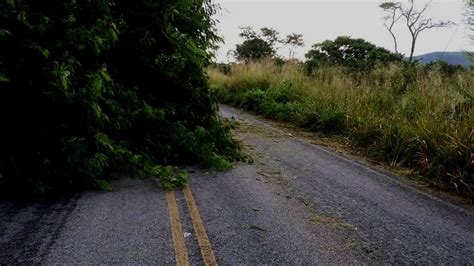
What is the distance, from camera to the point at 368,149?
838cm

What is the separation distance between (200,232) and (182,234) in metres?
0.17

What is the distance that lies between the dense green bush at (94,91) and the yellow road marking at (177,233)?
833 mm

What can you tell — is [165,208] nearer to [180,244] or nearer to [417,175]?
[180,244]

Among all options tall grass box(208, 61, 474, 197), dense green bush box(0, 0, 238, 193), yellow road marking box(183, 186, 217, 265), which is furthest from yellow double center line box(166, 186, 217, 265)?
tall grass box(208, 61, 474, 197)

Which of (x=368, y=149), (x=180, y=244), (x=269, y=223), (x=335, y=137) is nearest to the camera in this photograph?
(x=180, y=244)

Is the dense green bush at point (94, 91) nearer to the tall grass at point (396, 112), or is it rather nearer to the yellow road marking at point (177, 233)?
the yellow road marking at point (177, 233)

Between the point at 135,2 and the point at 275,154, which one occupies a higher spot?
the point at 135,2

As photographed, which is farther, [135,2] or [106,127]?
[135,2]

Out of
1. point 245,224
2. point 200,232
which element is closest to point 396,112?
point 245,224

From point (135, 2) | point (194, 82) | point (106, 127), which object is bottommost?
point (106, 127)

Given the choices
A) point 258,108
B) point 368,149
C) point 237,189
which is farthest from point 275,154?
point 258,108

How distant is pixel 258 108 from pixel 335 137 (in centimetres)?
546

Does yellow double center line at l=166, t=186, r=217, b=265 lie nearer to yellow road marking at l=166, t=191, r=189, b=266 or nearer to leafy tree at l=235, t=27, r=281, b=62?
yellow road marking at l=166, t=191, r=189, b=266

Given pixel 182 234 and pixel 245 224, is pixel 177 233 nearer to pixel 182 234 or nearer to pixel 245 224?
pixel 182 234
